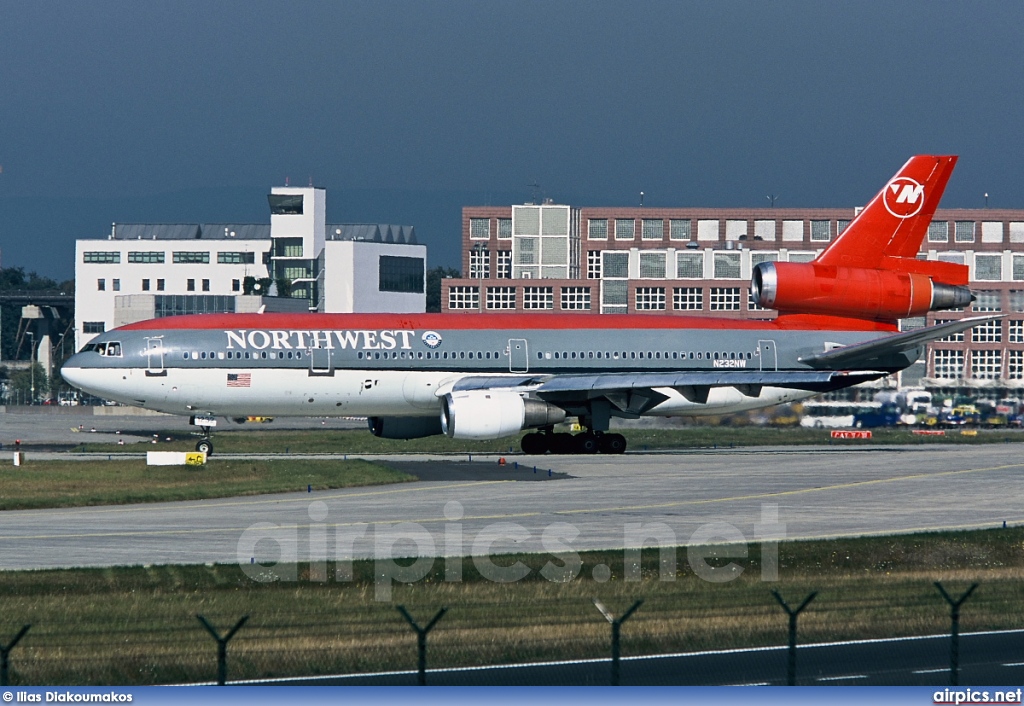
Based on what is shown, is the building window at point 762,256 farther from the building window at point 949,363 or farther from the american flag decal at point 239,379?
the american flag decal at point 239,379

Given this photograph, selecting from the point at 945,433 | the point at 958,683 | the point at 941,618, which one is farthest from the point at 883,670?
the point at 945,433

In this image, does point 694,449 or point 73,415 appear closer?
point 694,449

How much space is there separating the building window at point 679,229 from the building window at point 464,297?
1960 centimetres

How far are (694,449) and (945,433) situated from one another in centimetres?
1494

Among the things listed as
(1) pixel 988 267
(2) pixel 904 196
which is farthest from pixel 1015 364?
(2) pixel 904 196

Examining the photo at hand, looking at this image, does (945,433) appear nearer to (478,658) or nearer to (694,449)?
(694,449)

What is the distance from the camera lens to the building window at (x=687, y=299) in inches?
4150

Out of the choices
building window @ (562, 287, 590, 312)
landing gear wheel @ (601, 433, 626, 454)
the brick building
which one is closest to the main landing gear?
landing gear wheel @ (601, 433, 626, 454)

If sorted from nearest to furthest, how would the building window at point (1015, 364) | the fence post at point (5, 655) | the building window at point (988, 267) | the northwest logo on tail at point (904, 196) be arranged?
the fence post at point (5, 655) → the northwest logo on tail at point (904, 196) → the building window at point (1015, 364) → the building window at point (988, 267)

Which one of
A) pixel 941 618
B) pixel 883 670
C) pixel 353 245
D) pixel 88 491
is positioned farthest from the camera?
pixel 353 245

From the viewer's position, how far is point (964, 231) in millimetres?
117625

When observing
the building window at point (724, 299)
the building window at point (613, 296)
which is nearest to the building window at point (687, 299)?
the building window at point (724, 299)

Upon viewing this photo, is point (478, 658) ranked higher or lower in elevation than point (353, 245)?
lower

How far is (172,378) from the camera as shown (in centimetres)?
4684
